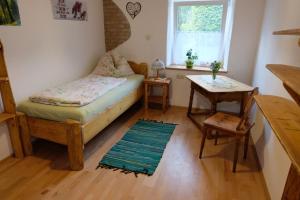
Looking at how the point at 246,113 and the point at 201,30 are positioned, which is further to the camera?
the point at 201,30

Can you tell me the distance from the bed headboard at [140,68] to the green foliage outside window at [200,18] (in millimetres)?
963

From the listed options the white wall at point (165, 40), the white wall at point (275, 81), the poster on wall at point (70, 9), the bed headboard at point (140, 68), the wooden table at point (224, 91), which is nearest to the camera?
the white wall at point (275, 81)

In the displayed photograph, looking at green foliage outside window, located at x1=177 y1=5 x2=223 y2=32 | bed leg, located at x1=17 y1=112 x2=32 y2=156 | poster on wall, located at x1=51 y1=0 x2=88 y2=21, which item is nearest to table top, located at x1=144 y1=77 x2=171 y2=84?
green foliage outside window, located at x1=177 y1=5 x2=223 y2=32

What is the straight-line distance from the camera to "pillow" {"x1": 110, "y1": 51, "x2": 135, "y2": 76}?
3686 millimetres

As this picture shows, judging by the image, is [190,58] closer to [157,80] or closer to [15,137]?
[157,80]

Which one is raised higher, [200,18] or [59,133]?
[200,18]

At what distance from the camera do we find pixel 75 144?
6.88 ft

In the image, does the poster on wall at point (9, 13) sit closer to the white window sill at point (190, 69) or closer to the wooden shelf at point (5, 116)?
the wooden shelf at point (5, 116)

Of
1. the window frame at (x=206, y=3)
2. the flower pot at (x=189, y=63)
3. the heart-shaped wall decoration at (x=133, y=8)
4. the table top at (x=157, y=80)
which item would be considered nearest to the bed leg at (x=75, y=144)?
the table top at (x=157, y=80)

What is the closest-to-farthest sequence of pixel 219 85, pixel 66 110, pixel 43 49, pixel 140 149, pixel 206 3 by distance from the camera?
pixel 66 110, pixel 140 149, pixel 43 49, pixel 219 85, pixel 206 3

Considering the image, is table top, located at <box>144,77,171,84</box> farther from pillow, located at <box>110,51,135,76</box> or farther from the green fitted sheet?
the green fitted sheet

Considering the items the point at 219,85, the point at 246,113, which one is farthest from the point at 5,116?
the point at 219,85

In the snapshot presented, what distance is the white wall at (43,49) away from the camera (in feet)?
7.67

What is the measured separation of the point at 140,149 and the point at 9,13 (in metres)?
2.09
